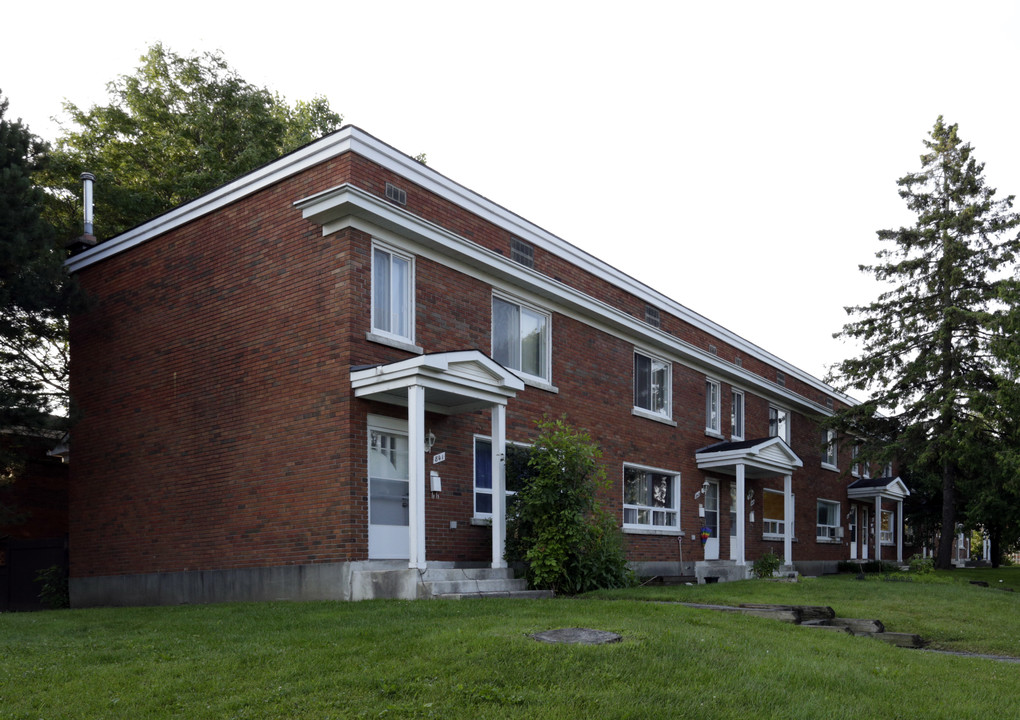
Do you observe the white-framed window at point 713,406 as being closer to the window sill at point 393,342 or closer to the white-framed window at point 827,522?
the white-framed window at point 827,522

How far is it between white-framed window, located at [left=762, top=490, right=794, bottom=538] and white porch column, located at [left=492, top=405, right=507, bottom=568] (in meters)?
14.4

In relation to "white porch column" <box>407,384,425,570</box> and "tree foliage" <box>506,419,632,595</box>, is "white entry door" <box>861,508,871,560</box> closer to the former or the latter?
"tree foliage" <box>506,419,632,595</box>

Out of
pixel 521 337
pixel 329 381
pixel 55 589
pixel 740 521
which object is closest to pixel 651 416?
pixel 740 521

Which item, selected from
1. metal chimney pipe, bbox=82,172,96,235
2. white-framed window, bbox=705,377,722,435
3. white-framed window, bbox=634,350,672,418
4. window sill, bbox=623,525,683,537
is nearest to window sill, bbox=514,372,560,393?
white-framed window, bbox=634,350,672,418

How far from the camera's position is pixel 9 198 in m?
16.4

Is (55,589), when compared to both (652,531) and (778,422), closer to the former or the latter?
(652,531)

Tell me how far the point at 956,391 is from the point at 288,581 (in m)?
20.0

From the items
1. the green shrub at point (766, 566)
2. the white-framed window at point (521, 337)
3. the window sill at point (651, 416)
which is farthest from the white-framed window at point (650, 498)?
the white-framed window at point (521, 337)

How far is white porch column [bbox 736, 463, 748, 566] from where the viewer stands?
2300 cm

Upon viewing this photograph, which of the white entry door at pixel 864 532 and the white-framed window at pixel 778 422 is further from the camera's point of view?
the white entry door at pixel 864 532

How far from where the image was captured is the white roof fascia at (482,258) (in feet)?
44.5

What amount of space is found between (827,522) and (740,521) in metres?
10.2

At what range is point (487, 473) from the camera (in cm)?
1602

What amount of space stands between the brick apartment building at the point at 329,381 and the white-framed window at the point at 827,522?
13032 mm
